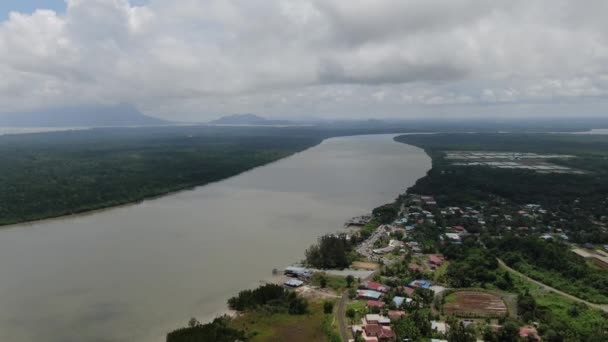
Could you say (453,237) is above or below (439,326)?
above

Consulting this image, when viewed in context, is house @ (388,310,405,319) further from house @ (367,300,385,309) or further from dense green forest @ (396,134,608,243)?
dense green forest @ (396,134,608,243)

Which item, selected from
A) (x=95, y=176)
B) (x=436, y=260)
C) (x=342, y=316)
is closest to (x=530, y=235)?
(x=436, y=260)

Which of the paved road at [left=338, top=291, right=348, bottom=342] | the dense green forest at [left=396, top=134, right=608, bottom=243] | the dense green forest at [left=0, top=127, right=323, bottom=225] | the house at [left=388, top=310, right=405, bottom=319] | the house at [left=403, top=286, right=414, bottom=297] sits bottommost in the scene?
the paved road at [left=338, top=291, right=348, bottom=342]

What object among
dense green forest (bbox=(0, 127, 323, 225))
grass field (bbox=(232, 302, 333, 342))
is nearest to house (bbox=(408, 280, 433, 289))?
grass field (bbox=(232, 302, 333, 342))

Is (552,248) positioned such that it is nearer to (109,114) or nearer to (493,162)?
(493,162)

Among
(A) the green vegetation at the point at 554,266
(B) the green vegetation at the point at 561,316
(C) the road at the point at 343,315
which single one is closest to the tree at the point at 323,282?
(C) the road at the point at 343,315

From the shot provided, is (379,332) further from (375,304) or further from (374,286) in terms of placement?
(374,286)

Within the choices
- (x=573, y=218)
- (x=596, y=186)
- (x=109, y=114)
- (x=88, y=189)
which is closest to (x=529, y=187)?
(x=596, y=186)
